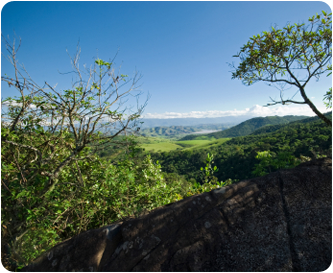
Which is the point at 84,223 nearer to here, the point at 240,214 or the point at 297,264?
the point at 240,214

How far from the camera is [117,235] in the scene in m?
3.27

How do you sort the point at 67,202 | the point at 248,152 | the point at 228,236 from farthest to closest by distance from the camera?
the point at 248,152 < the point at 67,202 < the point at 228,236

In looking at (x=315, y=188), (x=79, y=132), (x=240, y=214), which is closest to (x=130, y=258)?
(x=240, y=214)

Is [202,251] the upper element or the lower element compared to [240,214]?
lower

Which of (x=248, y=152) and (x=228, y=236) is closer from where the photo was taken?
(x=228, y=236)

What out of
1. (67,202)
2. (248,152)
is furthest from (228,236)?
(248,152)

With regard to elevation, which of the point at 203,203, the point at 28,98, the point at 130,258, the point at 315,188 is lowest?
the point at 130,258

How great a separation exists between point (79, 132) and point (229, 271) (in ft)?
14.5

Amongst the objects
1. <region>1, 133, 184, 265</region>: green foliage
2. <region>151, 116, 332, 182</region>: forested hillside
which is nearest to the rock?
<region>1, 133, 184, 265</region>: green foliage

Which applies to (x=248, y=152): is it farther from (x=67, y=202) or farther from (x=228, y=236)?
(x=67, y=202)

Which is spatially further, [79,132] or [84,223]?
[84,223]

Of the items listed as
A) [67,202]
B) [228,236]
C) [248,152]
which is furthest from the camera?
[248,152]

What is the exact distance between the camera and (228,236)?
113 inches

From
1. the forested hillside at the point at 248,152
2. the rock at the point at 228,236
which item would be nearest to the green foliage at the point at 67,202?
the rock at the point at 228,236
